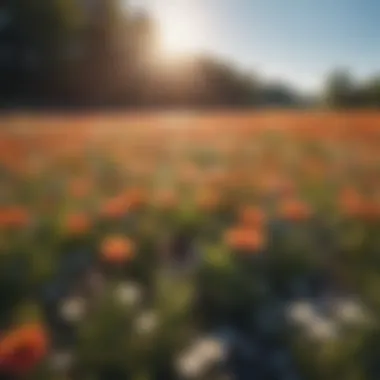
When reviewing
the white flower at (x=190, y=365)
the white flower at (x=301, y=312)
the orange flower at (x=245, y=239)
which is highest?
the orange flower at (x=245, y=239)

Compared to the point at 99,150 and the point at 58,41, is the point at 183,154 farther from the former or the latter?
the point at 58,41

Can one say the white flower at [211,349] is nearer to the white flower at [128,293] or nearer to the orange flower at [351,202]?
the white flower at [128,293]

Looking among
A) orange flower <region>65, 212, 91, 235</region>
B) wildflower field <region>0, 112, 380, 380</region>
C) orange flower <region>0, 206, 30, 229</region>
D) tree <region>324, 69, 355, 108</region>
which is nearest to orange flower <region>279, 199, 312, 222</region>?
wildflower field <region>0, 112, 380, 380</region>

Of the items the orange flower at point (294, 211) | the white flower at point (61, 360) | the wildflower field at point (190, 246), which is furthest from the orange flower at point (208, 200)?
the white flower at point (61, 360)

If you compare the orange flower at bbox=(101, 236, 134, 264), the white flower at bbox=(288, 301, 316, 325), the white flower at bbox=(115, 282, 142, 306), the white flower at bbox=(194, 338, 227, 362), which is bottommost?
the white flower at bbox=(194, 338, 227, 362)

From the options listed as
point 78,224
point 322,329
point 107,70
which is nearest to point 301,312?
point 322,329

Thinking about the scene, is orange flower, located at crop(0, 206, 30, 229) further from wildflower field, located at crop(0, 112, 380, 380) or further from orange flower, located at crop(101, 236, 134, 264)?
orange flower, located at crop(101, 236, 134, 264)
